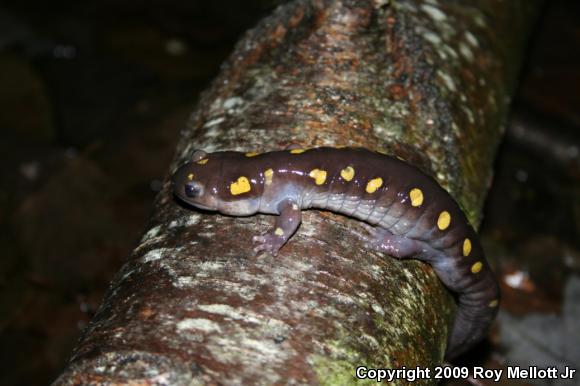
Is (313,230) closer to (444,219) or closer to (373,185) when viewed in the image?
(373,185)

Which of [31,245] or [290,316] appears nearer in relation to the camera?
[290,316]

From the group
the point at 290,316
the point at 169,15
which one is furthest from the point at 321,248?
the point at 169,15

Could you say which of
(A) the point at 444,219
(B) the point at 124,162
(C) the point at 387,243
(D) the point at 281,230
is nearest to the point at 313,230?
(D) the point at 281,230

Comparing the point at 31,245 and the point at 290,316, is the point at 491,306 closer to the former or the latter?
the point at 290,316

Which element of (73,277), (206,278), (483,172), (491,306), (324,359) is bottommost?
(73,277)

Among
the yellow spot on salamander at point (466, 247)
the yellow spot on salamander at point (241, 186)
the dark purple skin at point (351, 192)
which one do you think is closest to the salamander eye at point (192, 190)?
the dark purple skin at point (351, 192)

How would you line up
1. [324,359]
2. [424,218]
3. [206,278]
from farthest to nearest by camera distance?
[424,218]
[206,278]
[324,359]
